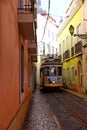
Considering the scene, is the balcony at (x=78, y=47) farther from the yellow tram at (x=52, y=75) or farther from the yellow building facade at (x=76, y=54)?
the yellow tram at (x=52, y=75)

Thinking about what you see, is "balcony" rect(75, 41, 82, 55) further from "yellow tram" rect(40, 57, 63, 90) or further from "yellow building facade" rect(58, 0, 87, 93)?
"yellow tram" rect(40, 57, 63, 90)

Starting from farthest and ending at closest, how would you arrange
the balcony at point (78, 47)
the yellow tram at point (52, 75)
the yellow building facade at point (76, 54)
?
1. the yellow tram at point (52, 75)
2. the balcony at point (78, 47)
3. the yellow building facade at point (76, 54)

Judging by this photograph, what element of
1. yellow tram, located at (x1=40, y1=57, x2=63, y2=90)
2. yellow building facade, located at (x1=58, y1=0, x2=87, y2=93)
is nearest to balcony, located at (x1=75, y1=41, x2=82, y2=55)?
yellow building facade, located at (x1=58, y1=0, x2=87, y2=93)

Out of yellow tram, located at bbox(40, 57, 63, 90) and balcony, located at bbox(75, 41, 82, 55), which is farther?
yellow tram, located at bbox(40, 57, 63, 90)

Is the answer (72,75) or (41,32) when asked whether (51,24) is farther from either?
(72,75)

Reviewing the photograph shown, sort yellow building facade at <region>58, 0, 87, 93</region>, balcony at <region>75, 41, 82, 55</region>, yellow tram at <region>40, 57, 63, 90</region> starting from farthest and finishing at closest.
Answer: yellow tram at <region>40, 57, 63, 90</region> < balcony at <region>75, 41, 82, 55</region> < yellow building facade at <region>58, 0, 87, 93</region>

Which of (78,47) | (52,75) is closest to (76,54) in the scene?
(78,47)

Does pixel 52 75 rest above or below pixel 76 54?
below

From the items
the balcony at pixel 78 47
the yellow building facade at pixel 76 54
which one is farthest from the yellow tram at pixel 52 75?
the balcony at pixel 78 47

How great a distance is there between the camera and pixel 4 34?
19.6ft

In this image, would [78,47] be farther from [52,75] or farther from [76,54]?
[52,75]

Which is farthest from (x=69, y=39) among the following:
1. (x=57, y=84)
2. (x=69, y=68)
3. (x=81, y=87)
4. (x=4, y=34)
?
(x=4, y=34)

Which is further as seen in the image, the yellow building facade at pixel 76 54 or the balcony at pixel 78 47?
the balcony at pixel 78 47

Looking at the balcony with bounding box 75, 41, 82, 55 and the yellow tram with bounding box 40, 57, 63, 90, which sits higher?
the balcony with bounding box 75, 41, 82, 55
